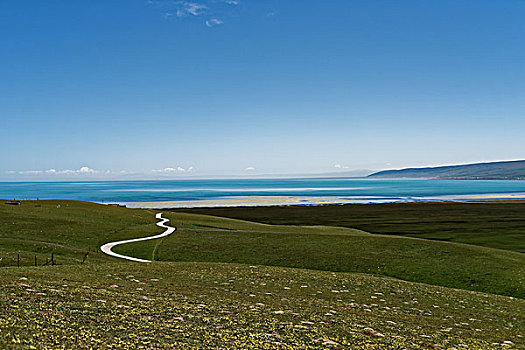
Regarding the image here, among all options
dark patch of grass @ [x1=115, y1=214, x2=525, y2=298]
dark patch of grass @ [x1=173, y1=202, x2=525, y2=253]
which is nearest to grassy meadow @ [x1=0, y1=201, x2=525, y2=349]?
dark patch of grass @ [x1=115, y1=214, x2=525, y2=298]

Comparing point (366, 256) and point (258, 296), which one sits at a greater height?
point (258, 296)

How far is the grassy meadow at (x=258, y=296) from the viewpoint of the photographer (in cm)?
1146

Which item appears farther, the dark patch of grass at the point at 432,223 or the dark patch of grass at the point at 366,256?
the dark patch of grass at the point at 432,223

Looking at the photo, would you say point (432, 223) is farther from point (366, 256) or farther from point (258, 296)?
point (258, 296)

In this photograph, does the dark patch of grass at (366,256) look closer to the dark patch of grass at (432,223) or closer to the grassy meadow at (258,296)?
the grassy meadow at (258,296)

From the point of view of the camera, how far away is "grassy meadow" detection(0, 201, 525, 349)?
37.6 ft

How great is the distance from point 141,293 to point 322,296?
398 inches

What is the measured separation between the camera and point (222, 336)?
11625 millimetres

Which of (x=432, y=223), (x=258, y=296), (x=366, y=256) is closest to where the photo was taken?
(x=258, y=296)

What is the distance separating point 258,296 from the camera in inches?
766

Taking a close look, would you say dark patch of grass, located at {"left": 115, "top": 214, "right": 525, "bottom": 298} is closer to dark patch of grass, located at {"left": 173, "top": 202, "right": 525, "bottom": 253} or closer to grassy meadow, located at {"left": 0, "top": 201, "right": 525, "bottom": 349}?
grassy meadow, located at {"left": 0, "top": 201, "right": 525, "bottom": 349}

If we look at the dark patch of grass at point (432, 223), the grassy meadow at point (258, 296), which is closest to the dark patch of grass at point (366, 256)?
the grassy meadow at point (258, 296)

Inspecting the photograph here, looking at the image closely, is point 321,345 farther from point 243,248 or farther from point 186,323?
point 243,248

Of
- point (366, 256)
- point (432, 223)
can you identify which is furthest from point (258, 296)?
point (432, 223)
